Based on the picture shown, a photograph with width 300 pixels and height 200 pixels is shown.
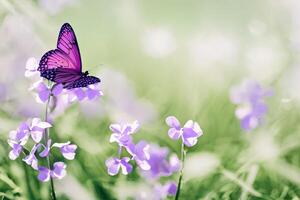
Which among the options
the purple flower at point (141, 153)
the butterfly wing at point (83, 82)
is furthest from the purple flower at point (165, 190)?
the butterfly wing at point (83, 82)

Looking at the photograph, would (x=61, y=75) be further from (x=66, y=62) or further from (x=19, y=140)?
(x=19, y=140)

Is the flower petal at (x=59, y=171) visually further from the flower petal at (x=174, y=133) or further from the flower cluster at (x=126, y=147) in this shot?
the flower petal at (x=174, y=133)

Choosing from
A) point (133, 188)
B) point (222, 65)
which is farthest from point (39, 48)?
Answer: point (222, 65)

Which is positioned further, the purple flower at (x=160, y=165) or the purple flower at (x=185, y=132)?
the purple flower at (x=160, y=165)

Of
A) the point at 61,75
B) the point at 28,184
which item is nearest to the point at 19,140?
the point at 61,75

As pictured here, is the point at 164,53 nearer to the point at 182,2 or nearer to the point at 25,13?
the point at 182,2
